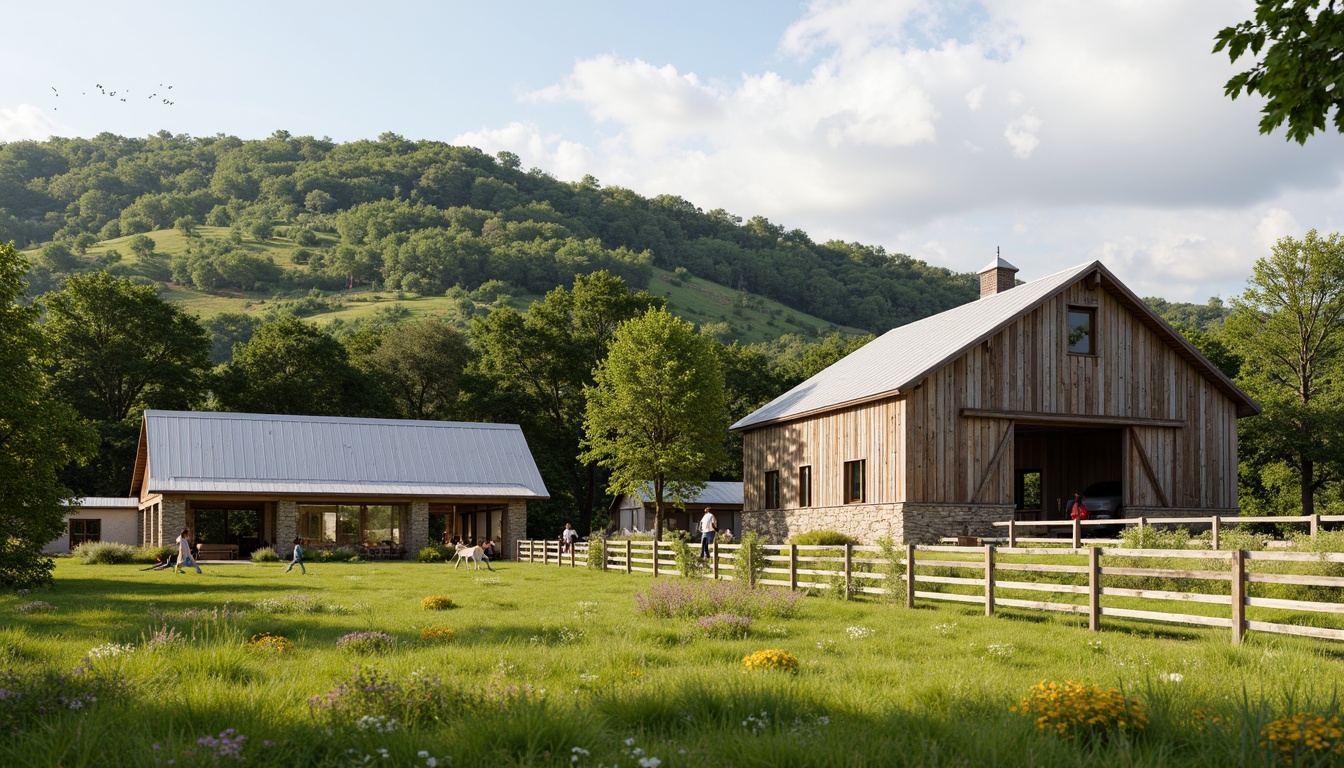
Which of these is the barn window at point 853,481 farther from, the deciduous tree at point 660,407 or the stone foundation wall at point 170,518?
the stone foundation wall at point 170,518

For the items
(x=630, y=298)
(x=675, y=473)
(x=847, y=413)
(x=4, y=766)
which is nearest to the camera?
(x=4, y=766)

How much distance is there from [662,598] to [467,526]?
35833 millimetres

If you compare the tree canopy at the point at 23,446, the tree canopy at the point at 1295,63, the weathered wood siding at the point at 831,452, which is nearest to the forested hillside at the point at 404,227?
the weathered wood siding at the point at 831,452

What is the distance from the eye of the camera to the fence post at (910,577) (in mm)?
17812

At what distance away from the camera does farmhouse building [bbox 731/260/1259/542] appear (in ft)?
95.7

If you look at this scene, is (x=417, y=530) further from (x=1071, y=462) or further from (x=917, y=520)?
(x=1071, y=462)

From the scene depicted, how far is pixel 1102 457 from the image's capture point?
34469 mm

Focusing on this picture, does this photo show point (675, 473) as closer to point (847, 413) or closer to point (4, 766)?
point (847, 413)

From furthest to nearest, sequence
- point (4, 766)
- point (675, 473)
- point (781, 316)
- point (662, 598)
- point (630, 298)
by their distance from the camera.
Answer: point (781, 316), point (630, 298), point (675, 473), point (662, 598), point (4, 766)

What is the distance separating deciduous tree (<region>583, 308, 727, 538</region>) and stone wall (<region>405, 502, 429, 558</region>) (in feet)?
23.4

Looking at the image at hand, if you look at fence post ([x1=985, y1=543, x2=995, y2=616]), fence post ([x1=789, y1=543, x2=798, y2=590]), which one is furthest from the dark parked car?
fence post ([x1=985, y1=543, x2=995, y2=616])

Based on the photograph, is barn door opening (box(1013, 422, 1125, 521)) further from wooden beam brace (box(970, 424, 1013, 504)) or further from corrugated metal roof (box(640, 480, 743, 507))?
corrugated metal roof (box(640, 480, 743, 507))

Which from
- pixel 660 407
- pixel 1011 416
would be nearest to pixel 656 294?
pixel 660 407

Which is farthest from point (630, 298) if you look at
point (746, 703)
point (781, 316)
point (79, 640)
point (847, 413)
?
point (746, 703)
